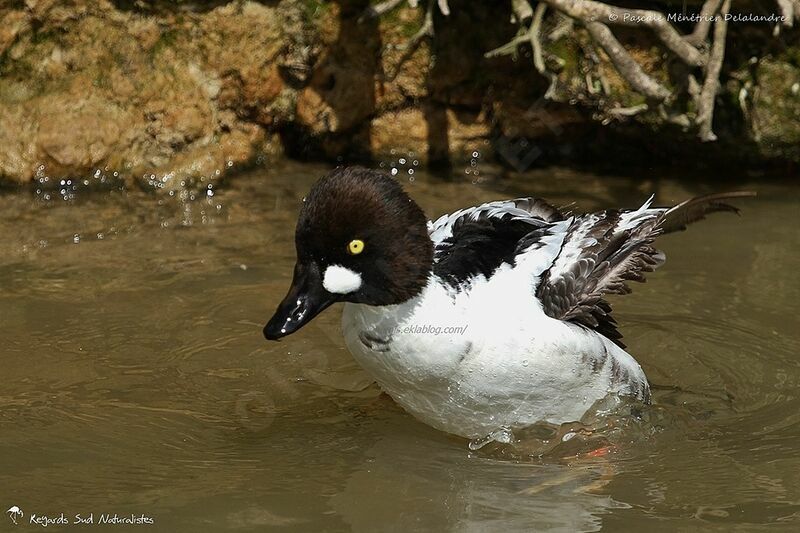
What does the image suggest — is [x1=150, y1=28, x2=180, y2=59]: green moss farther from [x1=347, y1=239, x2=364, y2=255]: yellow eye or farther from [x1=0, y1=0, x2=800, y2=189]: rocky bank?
[x1=347, y1=239, x2=364, y2=255]: yellow eye

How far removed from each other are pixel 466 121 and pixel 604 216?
3669 millimetres

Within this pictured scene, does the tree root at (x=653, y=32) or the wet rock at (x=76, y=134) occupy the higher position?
the tree root at (x=653, y=32)

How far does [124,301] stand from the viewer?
625 cm

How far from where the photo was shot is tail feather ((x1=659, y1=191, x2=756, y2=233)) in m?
4.93

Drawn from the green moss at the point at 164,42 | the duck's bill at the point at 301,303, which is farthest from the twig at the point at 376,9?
the duck's bill at the point at 301,303

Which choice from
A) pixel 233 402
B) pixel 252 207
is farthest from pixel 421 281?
pixel 252 207

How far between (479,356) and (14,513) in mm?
1846

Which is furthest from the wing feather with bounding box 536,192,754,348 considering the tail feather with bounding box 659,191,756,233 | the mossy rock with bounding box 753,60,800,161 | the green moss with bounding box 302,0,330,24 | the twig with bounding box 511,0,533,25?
the green moss with bounding box 302,0,330,24

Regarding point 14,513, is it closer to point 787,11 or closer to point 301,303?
point 301,303

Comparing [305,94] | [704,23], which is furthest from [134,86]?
[704,23]

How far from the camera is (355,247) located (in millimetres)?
4203

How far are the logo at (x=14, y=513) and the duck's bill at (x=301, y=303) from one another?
1108 mm

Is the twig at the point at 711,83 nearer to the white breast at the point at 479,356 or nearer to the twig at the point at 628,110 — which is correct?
the twig at the point at 628,110

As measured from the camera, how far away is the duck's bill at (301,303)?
427 cm
